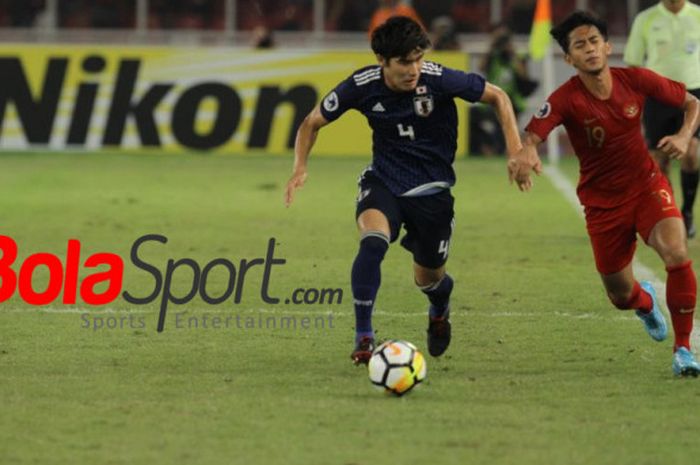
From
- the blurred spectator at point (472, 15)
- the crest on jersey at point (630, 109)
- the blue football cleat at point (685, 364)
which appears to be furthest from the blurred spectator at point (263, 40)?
the blue football cleat at point (685, 364)

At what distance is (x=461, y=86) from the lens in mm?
8273

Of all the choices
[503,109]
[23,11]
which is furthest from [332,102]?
[23,11]

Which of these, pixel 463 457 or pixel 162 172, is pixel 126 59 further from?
pixel 463 457

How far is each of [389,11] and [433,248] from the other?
17102 millimetres

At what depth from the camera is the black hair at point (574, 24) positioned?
8195 mm

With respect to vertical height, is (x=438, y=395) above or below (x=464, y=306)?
above

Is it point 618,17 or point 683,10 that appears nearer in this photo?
point 683,10

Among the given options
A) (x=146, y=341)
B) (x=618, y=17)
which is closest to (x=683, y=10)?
(x=146, y=341)

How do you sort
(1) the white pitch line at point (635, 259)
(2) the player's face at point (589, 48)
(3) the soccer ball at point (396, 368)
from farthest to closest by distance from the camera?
(1) the white pitch line at point (635, 259)
(2) the player's face at point (589, 48)
(3) the soccer ball at point (396, 368)

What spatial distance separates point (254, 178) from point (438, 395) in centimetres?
1287

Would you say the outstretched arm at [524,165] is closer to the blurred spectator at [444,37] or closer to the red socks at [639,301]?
the red socks at [639,301]

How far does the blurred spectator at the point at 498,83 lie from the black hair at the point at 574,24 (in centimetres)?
1486

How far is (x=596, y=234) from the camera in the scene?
8492 millimetres

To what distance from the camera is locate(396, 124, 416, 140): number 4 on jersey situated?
840cm
